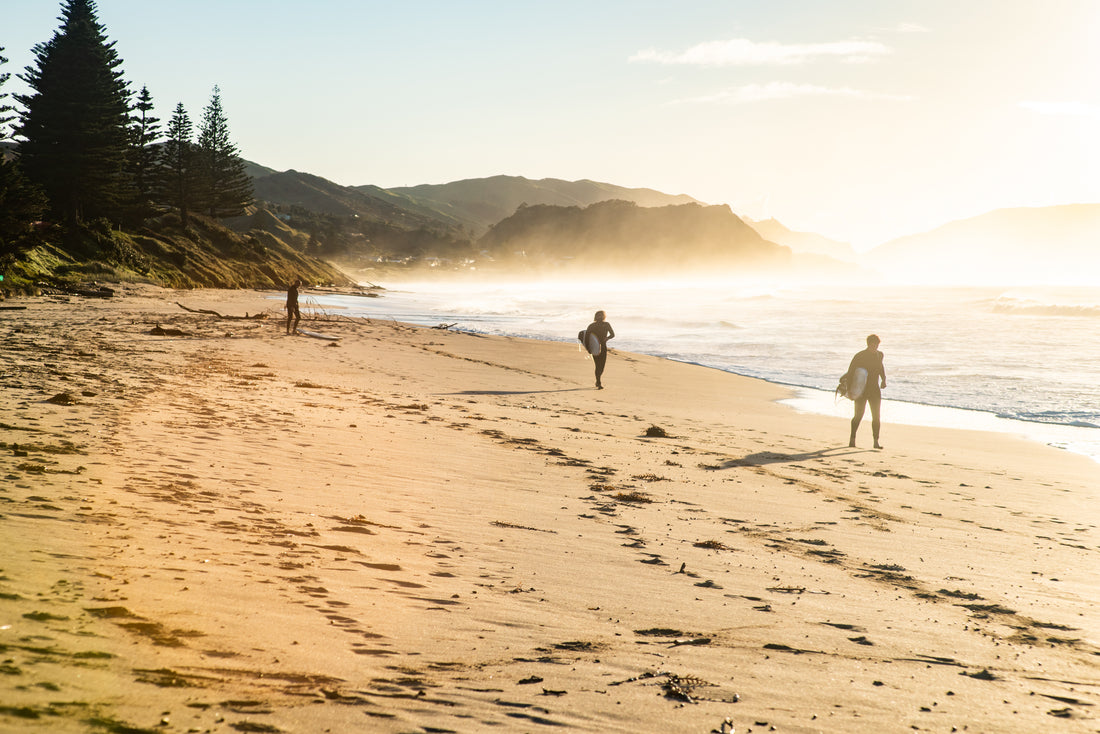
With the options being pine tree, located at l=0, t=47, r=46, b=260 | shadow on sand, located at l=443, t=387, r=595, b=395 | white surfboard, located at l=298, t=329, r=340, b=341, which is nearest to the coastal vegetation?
pine tree, located at l=0, t=47, r=46, b=260

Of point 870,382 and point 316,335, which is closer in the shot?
point 870,382

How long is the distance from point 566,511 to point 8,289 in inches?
958

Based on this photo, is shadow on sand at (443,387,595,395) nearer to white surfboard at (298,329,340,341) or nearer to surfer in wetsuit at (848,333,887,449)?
surfer in wetsuit at (848,333,887,449)

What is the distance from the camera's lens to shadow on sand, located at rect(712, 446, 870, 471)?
870 cm

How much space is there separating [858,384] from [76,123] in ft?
150

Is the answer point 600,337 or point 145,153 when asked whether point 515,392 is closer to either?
point 600,337

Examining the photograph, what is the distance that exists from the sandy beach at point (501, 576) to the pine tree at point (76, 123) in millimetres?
37162

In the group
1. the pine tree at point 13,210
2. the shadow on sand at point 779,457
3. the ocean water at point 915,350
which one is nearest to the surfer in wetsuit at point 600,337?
the ocean water at point 915,350

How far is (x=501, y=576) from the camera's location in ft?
14.3

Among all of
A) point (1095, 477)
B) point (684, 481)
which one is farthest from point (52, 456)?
point (1095, 477)

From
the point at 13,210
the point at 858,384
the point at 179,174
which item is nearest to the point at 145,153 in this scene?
the point at 179,174

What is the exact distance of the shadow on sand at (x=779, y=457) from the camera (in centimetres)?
870

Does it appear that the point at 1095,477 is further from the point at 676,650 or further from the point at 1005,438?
the point at 676,650

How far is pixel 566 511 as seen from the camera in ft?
19.6
